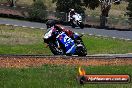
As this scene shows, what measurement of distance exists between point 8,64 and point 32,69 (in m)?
1.25

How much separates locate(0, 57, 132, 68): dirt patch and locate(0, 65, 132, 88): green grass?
73 cm

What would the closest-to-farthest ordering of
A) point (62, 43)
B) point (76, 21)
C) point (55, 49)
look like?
point (62, 43), point (55, 49), point (76, 21)

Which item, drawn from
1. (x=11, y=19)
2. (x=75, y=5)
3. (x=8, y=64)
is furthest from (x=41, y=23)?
(x=8, y=64)

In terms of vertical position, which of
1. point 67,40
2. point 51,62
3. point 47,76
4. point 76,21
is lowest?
point 76,21

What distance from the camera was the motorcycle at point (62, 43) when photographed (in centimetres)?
1952

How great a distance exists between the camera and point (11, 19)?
144 feet

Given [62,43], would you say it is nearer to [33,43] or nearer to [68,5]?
[33,43]

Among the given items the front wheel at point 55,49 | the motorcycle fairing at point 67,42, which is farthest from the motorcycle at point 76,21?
the front wheel at point 55,49

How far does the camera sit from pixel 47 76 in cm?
1428

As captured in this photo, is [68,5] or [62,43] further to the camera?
[68,5]

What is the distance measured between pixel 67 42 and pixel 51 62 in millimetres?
2712

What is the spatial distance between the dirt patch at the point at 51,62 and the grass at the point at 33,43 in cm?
800

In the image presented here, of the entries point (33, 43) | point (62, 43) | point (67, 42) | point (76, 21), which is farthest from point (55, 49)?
point (76, 21)

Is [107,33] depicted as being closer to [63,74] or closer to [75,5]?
[75,5]
